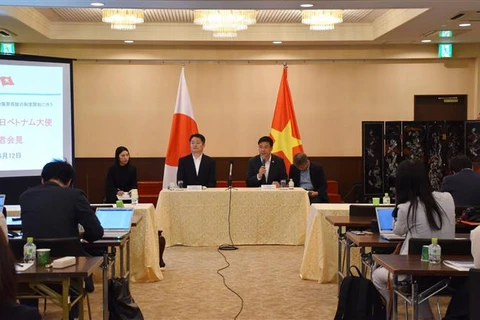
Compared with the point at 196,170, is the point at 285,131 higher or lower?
higher

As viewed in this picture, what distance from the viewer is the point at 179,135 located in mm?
10984

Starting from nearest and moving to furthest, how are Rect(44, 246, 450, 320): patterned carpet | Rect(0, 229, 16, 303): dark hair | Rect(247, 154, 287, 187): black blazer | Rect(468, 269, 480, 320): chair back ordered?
1. Rect(0, 229, 16, 303): dark hair
2. Rect(468, 269, 480, 320): chair back
3. Rect(44, 246, 450, 320): patterned carpet
4. Rect(247, 154, 287, 187): black blazer

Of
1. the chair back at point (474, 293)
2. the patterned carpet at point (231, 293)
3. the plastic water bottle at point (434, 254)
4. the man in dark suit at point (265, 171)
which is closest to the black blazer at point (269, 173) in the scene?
the man in dark suit at point (265, 171)

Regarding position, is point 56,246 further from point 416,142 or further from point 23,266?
point 416,142

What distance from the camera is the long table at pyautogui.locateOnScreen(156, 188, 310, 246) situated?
8.78m

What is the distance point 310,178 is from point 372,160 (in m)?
3.38

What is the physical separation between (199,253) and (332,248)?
223 centimetres

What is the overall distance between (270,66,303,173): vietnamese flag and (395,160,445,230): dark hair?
22.7 feet

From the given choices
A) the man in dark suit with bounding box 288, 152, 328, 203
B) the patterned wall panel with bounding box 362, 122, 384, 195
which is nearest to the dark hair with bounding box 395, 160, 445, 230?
the man in dark suit with bounding box 288, 152, 328, 203

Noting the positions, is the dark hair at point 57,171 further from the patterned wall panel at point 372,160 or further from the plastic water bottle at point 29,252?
the patterned wall panel at point 372,160

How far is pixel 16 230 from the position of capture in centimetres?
583

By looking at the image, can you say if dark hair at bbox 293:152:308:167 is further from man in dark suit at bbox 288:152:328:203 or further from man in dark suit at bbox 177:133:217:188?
man in dark suit at bbox 177:133:217:188

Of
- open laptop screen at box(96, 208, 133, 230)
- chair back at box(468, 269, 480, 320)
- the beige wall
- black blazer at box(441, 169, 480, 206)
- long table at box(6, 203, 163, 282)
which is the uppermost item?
the beige wall

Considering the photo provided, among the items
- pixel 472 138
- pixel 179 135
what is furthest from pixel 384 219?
pixel 472 138
